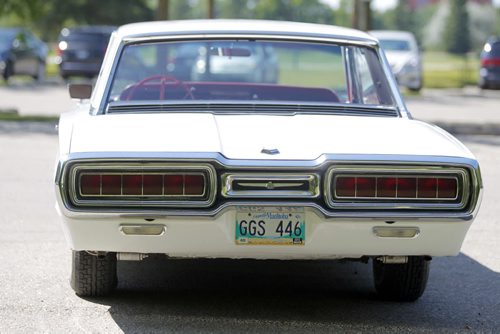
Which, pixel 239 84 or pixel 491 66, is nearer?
pixel 239 84

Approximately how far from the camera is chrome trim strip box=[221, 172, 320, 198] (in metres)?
5.42

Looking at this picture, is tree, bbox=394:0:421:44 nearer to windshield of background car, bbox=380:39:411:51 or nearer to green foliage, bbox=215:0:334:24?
green foliage, bbox=215:0:334:24

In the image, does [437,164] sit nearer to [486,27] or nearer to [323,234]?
[323,234]

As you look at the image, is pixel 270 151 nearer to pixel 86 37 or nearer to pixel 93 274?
pixel 93 274

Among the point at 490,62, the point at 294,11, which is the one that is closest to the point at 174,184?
the point at 490,62

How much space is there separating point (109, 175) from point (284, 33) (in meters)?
2.00

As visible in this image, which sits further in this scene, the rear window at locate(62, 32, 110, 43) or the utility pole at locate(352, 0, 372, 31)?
the rear window at locate(62, 32, 110, 43)

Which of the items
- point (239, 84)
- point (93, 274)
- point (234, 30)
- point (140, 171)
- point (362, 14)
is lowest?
point (362, 14)

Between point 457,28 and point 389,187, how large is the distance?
4392 inches

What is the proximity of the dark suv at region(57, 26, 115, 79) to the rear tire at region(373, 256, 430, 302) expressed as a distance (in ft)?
89.6

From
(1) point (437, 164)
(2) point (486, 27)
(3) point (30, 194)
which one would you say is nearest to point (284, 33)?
(1) point (437, 164)

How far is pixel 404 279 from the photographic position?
630cm

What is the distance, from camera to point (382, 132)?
5.98 m

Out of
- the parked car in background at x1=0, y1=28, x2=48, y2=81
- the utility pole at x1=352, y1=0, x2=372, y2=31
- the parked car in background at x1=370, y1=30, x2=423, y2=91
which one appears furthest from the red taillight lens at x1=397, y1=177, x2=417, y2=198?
the parked car in background at x1=0, y1=28, x2=48, y2=81
